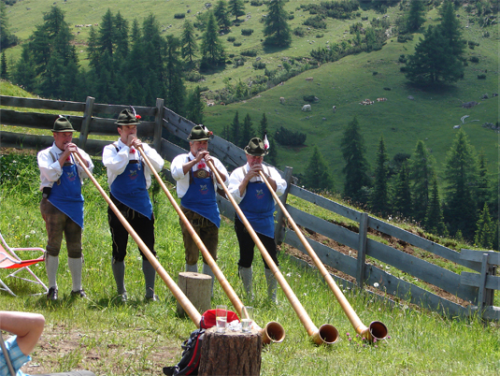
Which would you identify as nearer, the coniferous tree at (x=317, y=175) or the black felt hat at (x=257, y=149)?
the black felt hat at (x=257, y=149)

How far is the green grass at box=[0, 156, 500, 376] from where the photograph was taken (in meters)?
4.21

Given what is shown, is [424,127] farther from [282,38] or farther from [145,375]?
[145,375]

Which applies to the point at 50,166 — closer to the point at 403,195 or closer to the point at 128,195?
the point at 128,195

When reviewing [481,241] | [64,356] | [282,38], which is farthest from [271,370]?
[282,38]

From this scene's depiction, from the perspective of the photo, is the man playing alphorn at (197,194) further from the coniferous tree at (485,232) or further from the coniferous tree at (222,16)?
the coniferous tree at (222,16)

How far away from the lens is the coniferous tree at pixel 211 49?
115500mm

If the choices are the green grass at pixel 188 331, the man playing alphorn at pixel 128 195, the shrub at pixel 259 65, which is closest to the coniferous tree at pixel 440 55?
the shrub at pixel 259 65

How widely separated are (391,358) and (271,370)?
110cm

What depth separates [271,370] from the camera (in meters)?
4.12

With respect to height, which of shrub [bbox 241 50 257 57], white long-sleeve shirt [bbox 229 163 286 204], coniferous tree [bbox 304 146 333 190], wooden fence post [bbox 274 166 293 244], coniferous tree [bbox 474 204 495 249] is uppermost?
white long-sleeve shirt [bbox 229 163 286 204]

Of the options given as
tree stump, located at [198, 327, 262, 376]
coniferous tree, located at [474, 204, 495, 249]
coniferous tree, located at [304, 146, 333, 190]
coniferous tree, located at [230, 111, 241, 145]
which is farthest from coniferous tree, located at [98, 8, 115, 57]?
tree stump, located at [198, 327, 262, 376]

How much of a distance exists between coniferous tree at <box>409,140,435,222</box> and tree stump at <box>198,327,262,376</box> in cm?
6288

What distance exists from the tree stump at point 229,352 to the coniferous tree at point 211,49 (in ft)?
379

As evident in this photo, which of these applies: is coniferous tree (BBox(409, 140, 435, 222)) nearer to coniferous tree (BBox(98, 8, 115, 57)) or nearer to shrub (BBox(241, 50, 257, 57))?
shrub (BBox(241, 50, 257, 57))
